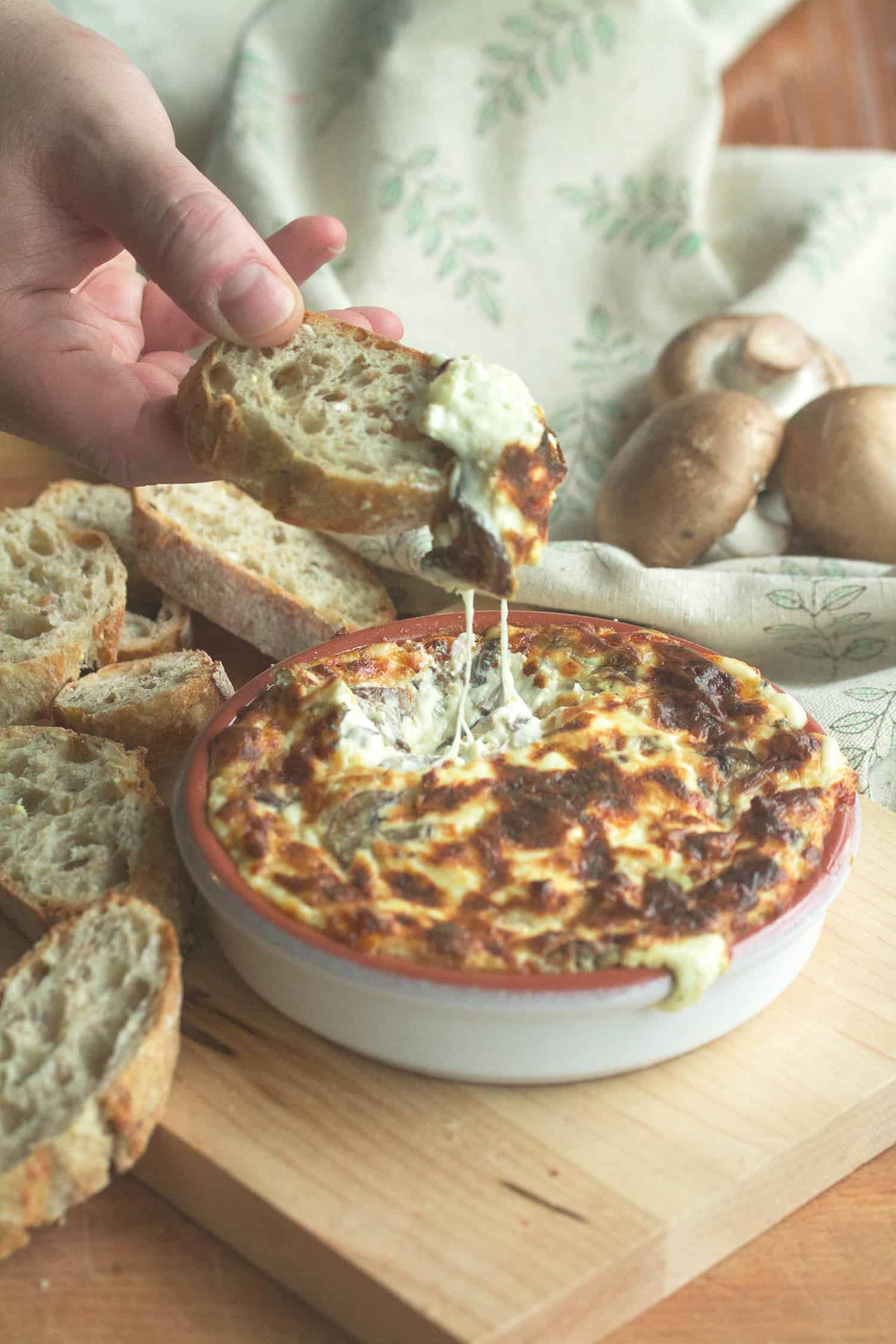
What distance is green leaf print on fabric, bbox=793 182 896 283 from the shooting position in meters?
4.55

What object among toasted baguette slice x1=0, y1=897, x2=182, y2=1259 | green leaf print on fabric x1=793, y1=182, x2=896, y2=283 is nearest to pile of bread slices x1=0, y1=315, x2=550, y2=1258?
toasted baguette slice x1=0, y1=897, x2=182, y2=1259

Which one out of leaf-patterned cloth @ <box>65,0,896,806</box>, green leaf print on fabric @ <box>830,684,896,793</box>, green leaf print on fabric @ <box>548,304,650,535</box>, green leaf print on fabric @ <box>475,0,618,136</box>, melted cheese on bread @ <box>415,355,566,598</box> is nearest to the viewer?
melted cheese on bread @ <box>415,355,566,598</box>

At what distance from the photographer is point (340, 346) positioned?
8.25 feet

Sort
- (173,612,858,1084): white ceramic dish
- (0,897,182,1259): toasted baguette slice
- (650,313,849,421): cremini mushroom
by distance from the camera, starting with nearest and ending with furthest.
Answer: (0,897,182,1259): toasted baguette slice
(173,612,858,1084): white ceramic dish
(650,313,849,421): cremini mushroom

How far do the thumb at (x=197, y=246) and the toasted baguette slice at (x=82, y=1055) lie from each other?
1036 mm

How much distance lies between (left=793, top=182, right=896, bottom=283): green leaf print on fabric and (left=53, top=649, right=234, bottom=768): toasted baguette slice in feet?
8.91

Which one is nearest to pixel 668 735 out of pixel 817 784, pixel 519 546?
A: pixel 817 784

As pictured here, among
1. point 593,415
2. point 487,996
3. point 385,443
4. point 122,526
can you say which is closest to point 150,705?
point 385,443

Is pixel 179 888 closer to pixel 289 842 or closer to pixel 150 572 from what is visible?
pixel 289 842

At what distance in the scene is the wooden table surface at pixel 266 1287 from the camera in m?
1.99

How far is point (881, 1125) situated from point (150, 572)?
6.98ft

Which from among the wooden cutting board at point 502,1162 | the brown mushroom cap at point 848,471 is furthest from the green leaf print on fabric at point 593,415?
the wooden cutting board at point 502,1162

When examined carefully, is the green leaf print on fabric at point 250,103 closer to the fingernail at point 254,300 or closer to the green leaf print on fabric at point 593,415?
the green leaf print on fabric at point 593,415

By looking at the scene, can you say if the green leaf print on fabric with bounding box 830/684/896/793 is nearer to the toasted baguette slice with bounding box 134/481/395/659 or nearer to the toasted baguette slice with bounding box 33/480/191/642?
the toasted baguette slice with bounding box 134/481/395/659
